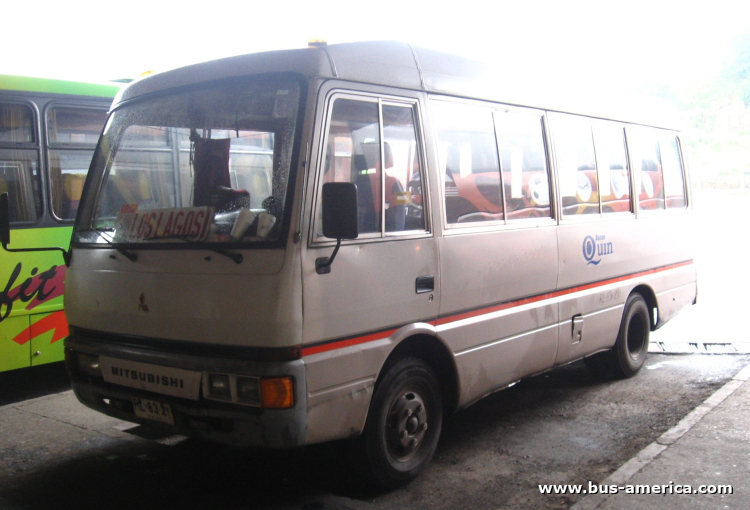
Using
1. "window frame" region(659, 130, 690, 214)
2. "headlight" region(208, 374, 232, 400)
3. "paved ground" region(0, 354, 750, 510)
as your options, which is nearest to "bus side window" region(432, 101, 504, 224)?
"paved ground" region(0, 354, 750, 510)

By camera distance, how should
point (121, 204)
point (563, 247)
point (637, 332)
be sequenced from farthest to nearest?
point (637, 332)
point (563, 247)
point (121, 204)

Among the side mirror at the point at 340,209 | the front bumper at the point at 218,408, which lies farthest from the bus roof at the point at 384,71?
the front bumper at the point at 218,408

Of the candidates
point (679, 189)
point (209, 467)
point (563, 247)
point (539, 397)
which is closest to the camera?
point (209, 467)

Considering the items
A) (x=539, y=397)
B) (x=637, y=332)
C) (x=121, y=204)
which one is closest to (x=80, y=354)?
(x=121, y=204)

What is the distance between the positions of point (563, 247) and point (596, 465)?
175cm

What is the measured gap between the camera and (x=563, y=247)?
5.75 meters

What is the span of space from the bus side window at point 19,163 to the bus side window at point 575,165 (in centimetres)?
482

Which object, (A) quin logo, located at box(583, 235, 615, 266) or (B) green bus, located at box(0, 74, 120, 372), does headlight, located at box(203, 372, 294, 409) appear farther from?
(B) green bus, located at box(0, 74, 120, 372)

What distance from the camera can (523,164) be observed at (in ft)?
18.1

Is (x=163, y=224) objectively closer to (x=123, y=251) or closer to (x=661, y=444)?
(x=123, y=251)

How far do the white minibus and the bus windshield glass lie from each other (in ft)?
0.04

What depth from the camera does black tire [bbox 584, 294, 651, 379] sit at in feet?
22.5

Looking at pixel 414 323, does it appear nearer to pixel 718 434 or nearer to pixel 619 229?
pixel 718 434

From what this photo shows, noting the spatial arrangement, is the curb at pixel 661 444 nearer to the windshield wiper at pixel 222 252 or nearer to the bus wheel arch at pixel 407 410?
the bus wheel arch at pixel 407 410
